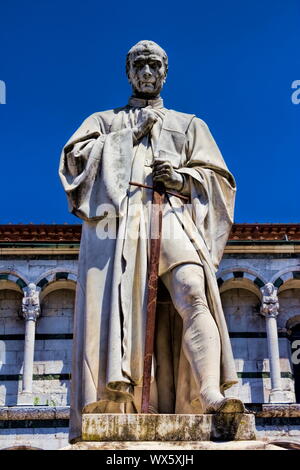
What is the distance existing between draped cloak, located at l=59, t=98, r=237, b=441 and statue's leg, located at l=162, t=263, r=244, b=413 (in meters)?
0.08

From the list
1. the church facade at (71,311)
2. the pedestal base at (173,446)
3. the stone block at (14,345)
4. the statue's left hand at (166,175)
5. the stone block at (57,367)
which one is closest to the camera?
the pedestal base at (173,446)

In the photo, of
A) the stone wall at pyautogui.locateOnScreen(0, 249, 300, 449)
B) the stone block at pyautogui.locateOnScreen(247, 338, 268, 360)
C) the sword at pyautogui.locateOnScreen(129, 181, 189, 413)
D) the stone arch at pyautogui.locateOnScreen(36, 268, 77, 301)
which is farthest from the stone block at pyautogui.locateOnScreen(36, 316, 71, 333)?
the sword at pyautogui.locateOnScreen(129, 181, 189, 413)

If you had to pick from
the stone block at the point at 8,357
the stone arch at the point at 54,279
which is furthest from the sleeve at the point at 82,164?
the stone block at the point at 8,357

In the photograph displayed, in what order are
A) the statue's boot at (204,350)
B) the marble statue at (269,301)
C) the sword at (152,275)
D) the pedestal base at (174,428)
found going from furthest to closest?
1. the marble statue at (269,301)
2. the sword at (152,275)
3. the statue's boot at (204,350)
4. the pedestal base at (174,428)

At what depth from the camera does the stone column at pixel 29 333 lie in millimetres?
16719

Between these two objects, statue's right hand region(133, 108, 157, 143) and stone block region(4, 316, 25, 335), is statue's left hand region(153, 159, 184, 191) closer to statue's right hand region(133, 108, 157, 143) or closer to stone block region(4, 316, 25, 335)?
statue's right hand region(133, 108, 157, 143)

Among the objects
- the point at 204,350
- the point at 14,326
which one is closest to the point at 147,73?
the point at 204,350

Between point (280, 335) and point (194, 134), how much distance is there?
12.6 m

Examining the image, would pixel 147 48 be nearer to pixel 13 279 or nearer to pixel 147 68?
pixel 147 68

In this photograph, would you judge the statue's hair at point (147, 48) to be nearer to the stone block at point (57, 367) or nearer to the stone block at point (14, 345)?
the stone block at point (57, 367)

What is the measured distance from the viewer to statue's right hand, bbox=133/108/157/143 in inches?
224

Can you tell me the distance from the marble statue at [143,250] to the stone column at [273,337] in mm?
11597

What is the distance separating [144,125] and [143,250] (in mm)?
924

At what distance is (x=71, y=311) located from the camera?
1823cm
